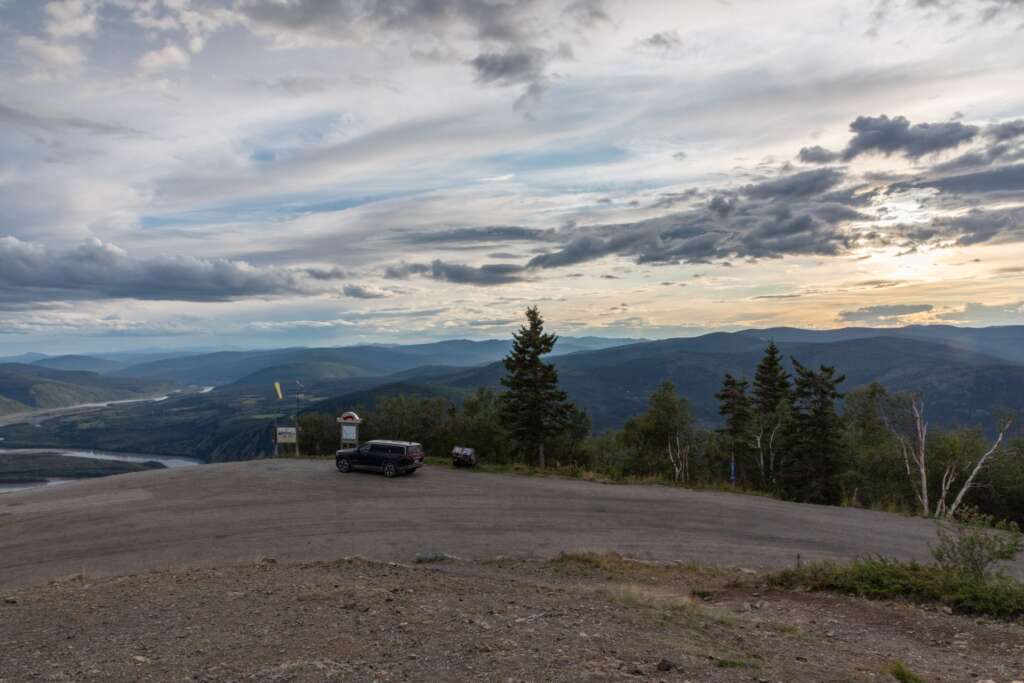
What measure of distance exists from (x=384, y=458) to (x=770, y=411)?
4387 cm

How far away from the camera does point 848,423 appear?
60438mm

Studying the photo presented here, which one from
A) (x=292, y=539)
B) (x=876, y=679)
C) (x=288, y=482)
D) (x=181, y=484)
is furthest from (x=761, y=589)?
(x=181, y=484)

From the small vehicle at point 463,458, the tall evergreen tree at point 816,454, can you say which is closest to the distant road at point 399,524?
the small vehicle at point 463,458

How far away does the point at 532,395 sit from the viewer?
1634 inches

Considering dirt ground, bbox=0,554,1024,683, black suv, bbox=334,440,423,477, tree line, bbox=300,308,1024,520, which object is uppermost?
dirt ground, bbox=0,554,1024,683

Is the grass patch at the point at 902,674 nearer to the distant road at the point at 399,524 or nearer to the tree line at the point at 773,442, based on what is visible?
the distant road at the point at 399,524

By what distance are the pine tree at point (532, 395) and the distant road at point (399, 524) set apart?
1277 cm

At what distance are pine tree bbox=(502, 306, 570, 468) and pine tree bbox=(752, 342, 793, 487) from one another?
A: 20049 millimetres

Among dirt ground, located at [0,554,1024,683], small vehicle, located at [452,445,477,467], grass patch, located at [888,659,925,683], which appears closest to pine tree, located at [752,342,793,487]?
small vehicle, located at [452,445,477,467]

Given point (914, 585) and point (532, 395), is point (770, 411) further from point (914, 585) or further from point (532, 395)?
point (914, 585)

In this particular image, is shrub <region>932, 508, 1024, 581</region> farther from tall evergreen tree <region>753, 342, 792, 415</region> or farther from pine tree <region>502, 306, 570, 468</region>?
tall evergreen tree <region>753, 342, 792, 415</region>

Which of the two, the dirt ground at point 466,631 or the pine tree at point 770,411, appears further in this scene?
the pine tree at point 770,411

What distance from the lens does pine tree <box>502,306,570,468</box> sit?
4138 centimetres

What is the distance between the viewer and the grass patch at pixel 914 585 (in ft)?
38.1
